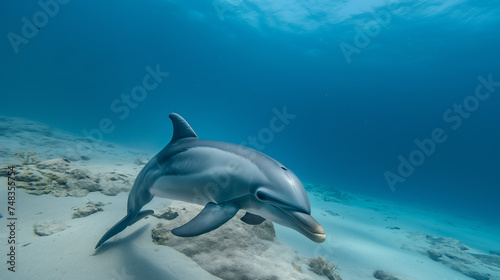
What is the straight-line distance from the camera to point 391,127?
59.8 meters

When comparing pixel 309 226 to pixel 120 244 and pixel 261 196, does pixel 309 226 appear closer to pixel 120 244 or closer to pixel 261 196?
pixel 261 196

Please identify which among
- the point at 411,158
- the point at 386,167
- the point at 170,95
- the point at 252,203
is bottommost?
the point at 252,203

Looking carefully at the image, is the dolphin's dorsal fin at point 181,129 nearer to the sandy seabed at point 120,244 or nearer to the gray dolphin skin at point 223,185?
the gray dolphin skin at point 223,185

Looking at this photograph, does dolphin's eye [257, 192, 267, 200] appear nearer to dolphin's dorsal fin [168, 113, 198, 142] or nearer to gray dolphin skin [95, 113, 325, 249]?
gray dolphin skin [95, 113, 325, 249]

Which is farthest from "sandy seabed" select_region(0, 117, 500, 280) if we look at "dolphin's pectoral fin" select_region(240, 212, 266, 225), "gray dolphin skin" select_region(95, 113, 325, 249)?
"dolphin's pectoral fin" select_region(240, 212, 266, 225)

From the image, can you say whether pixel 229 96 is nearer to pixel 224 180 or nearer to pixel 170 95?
pixel 170 95

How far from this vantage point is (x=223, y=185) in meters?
1.97

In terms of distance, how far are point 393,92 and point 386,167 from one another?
22334 mm

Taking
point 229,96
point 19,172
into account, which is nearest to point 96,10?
point 229,96
